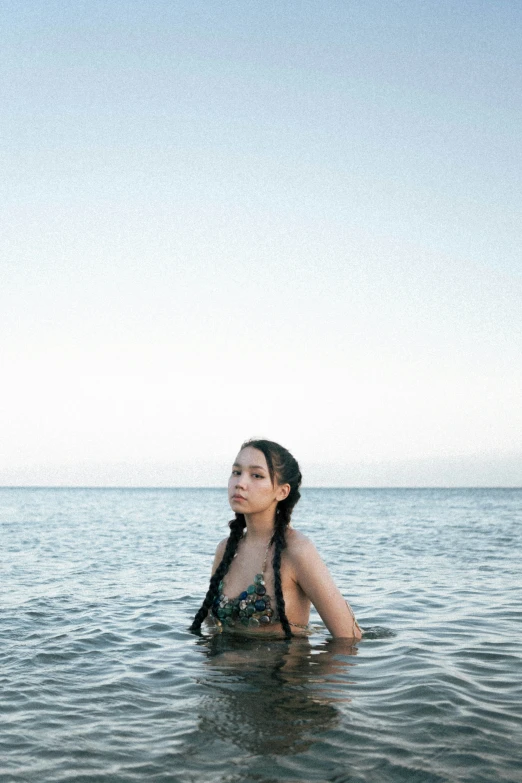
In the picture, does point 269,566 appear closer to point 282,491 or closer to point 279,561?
point 279,561

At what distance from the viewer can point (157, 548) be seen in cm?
1866

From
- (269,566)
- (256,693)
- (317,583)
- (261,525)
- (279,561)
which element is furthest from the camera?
(261,525)

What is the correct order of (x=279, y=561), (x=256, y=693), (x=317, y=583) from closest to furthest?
(x=256, y=693)
(x=317, y=583)
(x=279, y=561)

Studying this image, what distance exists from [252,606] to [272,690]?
122 centimetres

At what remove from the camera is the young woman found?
5.83 meters

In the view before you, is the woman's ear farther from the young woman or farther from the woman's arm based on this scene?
the woman's arm

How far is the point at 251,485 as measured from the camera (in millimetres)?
5863

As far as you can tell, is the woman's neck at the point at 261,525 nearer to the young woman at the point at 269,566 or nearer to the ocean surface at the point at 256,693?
the young woman at the point at 269,566

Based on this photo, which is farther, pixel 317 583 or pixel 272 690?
pixel 317 583

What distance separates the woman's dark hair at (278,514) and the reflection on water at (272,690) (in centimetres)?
34

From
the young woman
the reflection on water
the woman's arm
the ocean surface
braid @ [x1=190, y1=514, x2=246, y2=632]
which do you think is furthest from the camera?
braid @ [x1=190, y1=514, x2=246, y2=632]

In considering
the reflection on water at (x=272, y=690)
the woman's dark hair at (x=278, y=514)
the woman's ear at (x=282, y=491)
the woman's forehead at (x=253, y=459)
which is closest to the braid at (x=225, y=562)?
the woman's dark hair at (x=278, y=514)

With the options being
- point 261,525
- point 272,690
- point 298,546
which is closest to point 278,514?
point 261,525

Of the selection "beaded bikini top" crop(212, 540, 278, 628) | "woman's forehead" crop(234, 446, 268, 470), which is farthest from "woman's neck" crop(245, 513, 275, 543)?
"woman's forehead" crop(234, 446, 268, 470)
